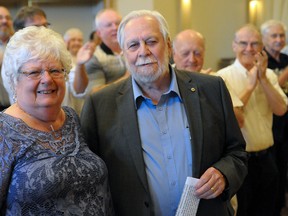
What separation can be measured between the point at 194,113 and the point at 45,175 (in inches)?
27.6

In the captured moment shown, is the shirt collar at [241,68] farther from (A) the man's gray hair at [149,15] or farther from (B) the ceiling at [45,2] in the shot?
(B) the ceiling at [45,2]

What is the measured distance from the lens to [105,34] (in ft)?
10.3

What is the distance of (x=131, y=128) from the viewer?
65.6 inches

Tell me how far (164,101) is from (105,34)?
1.57m

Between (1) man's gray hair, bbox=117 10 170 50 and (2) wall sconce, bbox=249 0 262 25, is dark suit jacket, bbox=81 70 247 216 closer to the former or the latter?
(1) man's gray hair, bbox=117 10 170 50

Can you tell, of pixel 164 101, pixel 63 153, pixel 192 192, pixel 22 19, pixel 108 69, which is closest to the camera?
pixel 63 153

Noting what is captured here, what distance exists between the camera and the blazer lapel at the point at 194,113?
1.64 m

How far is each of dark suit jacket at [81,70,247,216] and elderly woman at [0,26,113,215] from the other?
0.14 meters

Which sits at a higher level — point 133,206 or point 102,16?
point 102,16

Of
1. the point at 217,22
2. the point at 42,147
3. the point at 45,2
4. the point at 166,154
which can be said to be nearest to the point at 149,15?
the point at 166,154

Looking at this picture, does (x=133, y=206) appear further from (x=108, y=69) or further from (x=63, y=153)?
(x=108, y=69)

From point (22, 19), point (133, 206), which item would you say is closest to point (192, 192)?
point (133, 206)

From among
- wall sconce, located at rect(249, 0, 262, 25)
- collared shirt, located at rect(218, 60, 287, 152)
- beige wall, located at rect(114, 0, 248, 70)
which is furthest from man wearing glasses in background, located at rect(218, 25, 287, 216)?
wall sconce, located at rect(249, 0, 262, 25)

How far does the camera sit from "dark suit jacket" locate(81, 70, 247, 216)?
1.64m
